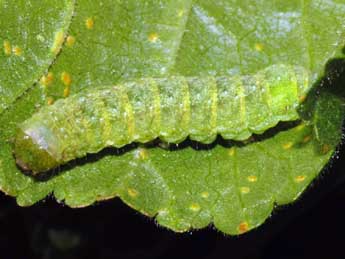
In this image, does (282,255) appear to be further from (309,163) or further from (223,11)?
(223,11)

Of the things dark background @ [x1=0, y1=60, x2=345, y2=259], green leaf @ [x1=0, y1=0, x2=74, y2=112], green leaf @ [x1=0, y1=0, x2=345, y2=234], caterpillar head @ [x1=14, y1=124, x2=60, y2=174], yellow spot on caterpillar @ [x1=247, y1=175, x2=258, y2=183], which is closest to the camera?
caterpillar head @ [x1=14, y1=124, x2=60, y2=174]

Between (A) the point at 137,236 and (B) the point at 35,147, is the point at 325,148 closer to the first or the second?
(A) the point at 137,236

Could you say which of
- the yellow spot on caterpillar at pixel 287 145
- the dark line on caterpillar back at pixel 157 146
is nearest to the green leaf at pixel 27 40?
the dark line on caterpillar back at pixel 157 146

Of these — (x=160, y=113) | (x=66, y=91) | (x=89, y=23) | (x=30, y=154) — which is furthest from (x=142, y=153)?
(x=89, y=23)

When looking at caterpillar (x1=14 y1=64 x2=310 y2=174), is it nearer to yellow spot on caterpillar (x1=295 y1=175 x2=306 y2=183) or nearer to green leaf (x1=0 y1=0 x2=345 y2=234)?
green leaf (x1=0 y1=0 x2=345 y2=234)

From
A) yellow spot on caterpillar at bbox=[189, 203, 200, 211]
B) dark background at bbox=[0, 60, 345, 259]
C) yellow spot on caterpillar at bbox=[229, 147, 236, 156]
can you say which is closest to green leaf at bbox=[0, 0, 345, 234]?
yellow spot on caterpillar at bbox=[189, 203, 200, 211]

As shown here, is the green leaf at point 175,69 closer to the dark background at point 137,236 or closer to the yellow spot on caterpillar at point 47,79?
the yellow spot on caterpillar at point 47,79
